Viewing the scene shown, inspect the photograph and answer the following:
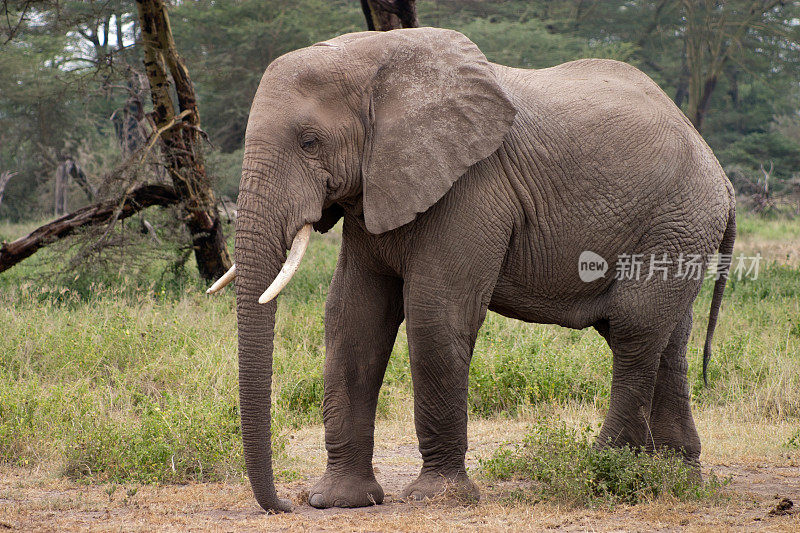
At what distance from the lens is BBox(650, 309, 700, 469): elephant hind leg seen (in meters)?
5.38

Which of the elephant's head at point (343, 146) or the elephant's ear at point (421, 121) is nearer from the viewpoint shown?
the elephant's head at point (343, 146)

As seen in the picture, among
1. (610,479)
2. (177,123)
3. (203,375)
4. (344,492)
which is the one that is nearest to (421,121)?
(344,492)

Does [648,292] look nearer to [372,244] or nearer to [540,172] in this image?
[540,172]

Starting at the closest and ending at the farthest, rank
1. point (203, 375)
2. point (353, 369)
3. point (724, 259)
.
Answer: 1. point (353, 369)
2. point (724, 259)
3. point (203, 375)

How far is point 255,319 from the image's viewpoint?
398 cm

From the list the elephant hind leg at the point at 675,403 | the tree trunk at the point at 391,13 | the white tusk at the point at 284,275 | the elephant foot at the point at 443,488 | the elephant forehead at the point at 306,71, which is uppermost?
the tree trunk at the point at 391,13

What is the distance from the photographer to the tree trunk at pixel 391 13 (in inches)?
392

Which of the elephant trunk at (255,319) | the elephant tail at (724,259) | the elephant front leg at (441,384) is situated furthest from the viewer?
the elephant tail at (724,259)

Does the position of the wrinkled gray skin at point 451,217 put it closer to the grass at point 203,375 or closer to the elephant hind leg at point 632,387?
the elephant hind leg at point 632,387

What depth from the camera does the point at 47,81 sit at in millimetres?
22281

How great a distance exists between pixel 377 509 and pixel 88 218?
685 cm

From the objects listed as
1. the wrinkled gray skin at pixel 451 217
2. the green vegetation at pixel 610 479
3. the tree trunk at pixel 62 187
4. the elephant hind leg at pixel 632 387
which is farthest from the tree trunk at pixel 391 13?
the tree trunk at pixel 62 187

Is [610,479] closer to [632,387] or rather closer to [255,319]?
[632,387]

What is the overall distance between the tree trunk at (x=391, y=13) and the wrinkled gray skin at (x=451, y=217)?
5.08 metres
